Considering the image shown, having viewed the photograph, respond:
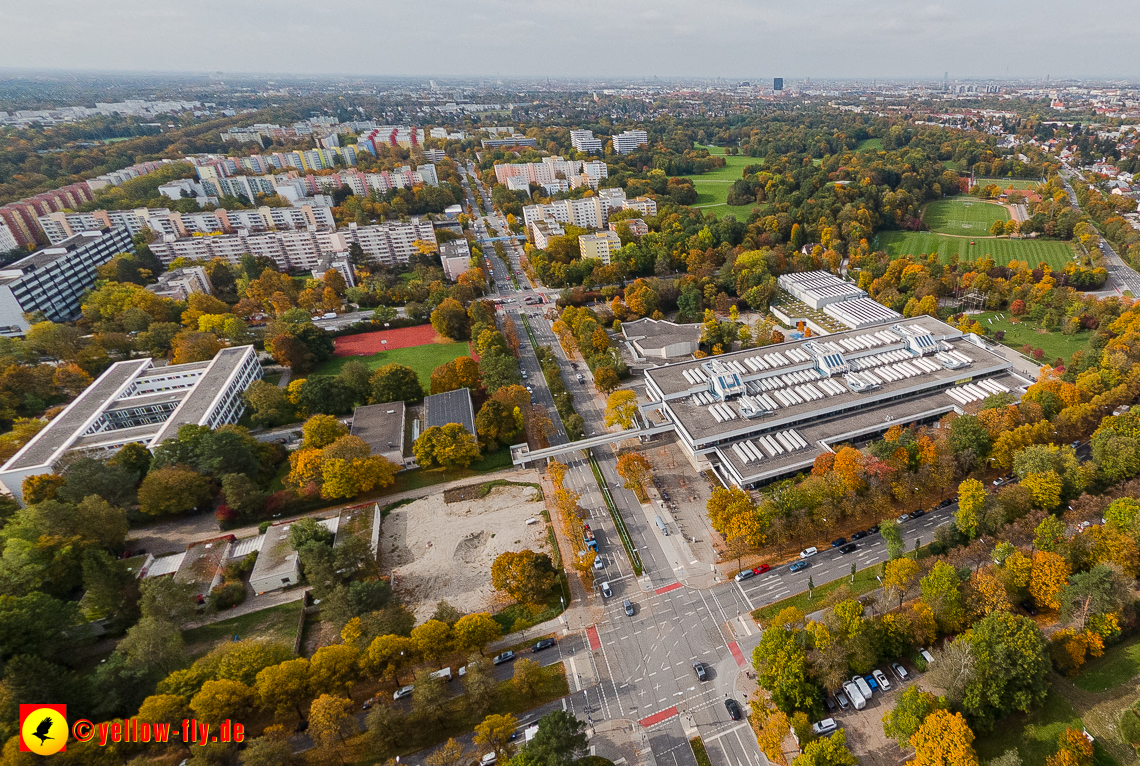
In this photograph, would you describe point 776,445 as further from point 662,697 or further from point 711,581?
point 662,697

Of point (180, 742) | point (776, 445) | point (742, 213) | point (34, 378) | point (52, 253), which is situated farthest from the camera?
point (742, 213)

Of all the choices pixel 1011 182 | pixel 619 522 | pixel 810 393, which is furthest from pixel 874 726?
pixel 1011 182

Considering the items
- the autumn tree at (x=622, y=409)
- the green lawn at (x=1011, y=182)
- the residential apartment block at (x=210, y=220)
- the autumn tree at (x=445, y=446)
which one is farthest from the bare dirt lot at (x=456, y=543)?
the green lawn at (x=1011, y=182)

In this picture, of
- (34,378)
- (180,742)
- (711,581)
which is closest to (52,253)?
(34,378)

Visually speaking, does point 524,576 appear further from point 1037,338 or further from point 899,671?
point 1037,338

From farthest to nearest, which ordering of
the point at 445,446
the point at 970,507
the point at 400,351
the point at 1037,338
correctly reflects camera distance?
the point at 400,351 < the point at 1037,338 < the point at 445,446 < the point at 970,507

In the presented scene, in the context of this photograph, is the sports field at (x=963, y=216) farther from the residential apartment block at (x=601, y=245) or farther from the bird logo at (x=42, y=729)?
the bird logo at (x=42, y=729)
